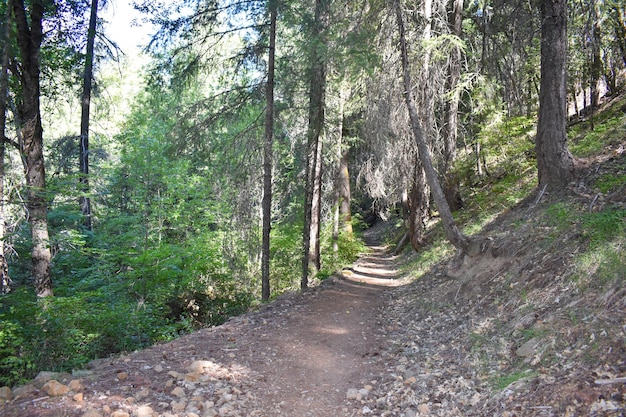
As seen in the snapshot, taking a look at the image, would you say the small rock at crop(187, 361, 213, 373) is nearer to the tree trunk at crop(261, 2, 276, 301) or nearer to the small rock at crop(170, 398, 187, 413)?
the small rock at crop(170, 398, 187, 413)

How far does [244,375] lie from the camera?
4770mm

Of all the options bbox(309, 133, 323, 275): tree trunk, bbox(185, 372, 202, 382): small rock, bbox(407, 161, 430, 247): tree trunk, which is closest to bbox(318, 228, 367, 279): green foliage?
bbox(309, 133, 323, 275): tree trunk

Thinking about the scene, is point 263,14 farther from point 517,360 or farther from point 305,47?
point 517,360

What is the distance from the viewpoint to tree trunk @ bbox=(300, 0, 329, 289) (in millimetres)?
9117

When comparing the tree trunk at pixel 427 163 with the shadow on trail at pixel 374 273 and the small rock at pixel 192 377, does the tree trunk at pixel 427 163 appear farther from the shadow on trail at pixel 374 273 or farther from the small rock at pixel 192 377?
the small rock at pixel 192 377

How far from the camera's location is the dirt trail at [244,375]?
12.1ft

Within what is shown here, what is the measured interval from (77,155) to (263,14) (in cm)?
768

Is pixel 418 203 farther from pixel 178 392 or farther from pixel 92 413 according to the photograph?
pixel 92 413

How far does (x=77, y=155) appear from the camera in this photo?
12859 millimetres

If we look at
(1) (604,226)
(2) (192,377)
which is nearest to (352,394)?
(2) (192,377)

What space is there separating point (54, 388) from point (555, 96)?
333 inches

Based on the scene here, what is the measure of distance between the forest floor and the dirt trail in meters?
0.02

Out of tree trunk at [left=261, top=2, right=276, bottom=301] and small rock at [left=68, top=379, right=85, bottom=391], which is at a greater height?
tree trunk at [left=261, top=2, right=276, bottom=301]

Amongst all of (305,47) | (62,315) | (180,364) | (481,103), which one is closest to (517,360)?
(180,364)
